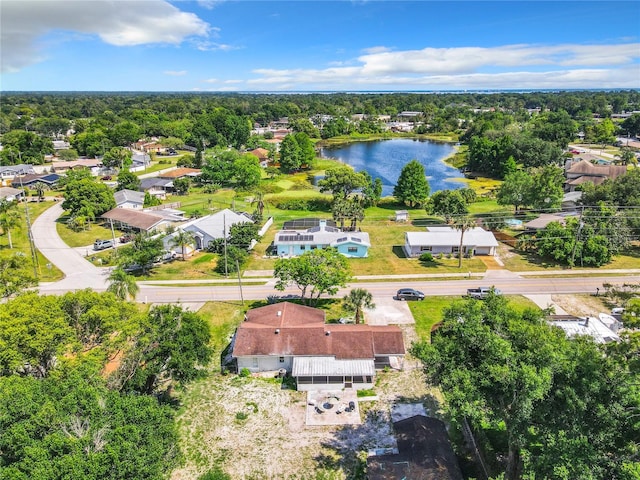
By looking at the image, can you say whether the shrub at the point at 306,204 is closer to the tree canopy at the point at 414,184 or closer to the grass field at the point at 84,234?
the tree canopy at the point at 414,184

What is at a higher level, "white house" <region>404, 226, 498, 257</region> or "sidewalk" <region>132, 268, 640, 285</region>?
"white house" <region>404, 226, 498, 257</region>

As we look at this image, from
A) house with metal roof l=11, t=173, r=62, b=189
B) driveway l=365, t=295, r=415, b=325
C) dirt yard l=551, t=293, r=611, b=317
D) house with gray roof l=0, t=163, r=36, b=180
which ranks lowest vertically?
dirt yard l=551, t=293, r=611, b=317

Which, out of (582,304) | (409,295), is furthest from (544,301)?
(409,295)

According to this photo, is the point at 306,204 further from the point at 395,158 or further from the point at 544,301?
the point at 395,158

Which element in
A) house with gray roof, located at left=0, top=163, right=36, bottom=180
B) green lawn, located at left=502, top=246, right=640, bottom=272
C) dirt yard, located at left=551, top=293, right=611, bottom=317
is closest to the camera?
dirt yard, located at left=551, top=293, right=611, bottom=317

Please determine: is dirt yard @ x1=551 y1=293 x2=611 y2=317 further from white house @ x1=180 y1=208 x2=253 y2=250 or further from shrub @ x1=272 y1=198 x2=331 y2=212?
shrub @ x1=272 y1=198 x2=331 y2=212

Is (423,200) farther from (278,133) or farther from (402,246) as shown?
(278,133)

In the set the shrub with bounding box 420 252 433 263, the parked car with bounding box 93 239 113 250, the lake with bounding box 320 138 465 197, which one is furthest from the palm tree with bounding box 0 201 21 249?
the lake with bounding box 320 138 465 197
